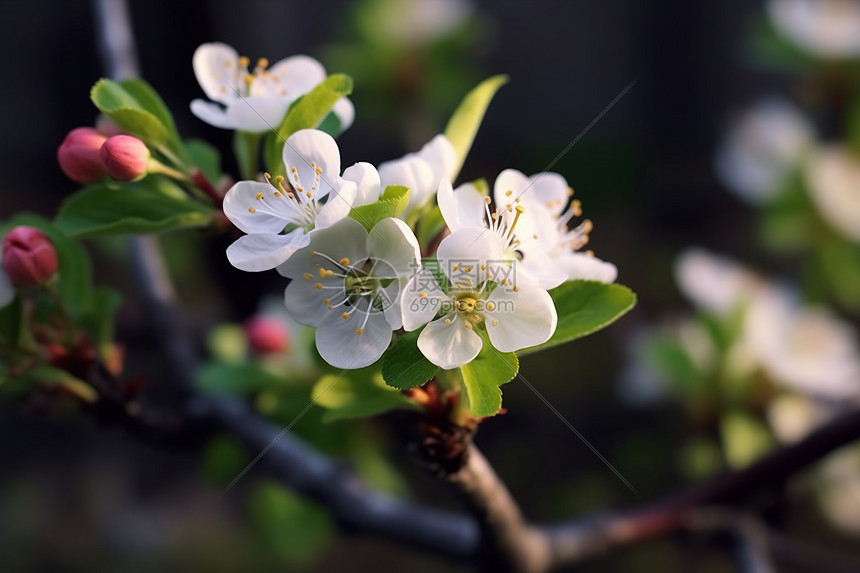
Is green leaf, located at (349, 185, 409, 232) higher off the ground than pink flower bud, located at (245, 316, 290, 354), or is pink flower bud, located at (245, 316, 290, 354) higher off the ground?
green leaf, located at (349, 185, 409, 232)

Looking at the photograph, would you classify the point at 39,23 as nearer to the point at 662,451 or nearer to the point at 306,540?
the point at 306,540

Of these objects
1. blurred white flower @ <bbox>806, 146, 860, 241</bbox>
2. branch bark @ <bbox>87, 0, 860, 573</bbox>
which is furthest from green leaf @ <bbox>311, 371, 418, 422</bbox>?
blurred white flower @ <bbox>806, 146, 860, 241</bbox>

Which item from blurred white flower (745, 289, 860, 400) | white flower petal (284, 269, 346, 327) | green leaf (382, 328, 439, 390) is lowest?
blurred white flower (745, 289, 860, 400)

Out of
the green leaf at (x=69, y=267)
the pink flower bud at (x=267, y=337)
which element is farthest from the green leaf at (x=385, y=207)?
the pink flower bud at (x=267, y=337)

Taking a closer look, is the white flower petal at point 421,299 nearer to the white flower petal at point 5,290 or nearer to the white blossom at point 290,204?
the white blossom at point 290,204

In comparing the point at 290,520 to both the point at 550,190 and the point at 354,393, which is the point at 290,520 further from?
the point at 550,190

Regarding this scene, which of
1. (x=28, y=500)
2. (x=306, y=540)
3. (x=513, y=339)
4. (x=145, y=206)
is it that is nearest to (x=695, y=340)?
(x=306, y=540)

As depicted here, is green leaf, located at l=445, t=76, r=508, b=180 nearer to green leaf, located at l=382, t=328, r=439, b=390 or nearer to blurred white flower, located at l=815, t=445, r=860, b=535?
green leaf, located at l=382, t=328, r=439, b=390
